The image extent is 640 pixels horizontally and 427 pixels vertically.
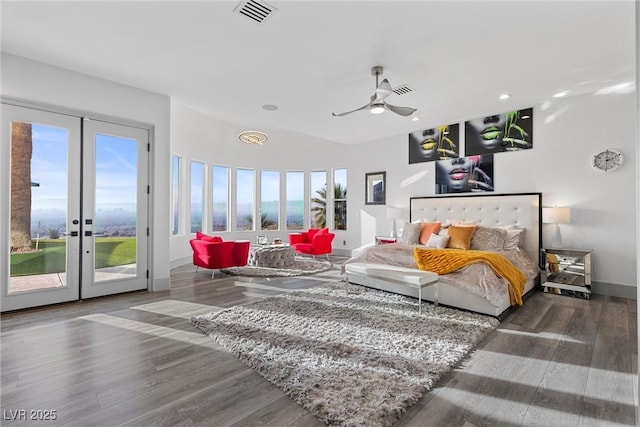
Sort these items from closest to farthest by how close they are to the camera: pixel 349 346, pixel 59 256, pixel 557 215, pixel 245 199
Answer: pixel 349 346
pixel 59 256
pixel 557 215
pixel 245 199

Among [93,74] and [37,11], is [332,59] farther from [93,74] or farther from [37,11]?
[93,74]

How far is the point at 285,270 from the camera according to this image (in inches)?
241

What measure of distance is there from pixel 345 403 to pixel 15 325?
3.55m

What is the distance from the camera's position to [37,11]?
8.84 feet

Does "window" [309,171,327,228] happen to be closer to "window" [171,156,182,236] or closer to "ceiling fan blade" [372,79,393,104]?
"window" [171,156,182,236]

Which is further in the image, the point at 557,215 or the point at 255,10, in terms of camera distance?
the point at 557,215

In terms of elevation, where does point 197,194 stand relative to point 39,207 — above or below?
above

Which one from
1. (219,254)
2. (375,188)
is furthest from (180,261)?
(375,188)

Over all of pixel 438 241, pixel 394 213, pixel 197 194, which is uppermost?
pixel 197 194

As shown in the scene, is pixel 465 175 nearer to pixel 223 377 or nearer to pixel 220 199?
pixel 223 377

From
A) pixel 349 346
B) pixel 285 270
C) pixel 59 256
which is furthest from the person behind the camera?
pixel 285 270

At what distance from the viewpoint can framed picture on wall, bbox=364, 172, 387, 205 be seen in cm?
722

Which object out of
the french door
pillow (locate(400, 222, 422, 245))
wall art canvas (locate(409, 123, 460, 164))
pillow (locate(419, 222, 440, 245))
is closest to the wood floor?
the french door

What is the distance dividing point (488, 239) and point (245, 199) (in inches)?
247
